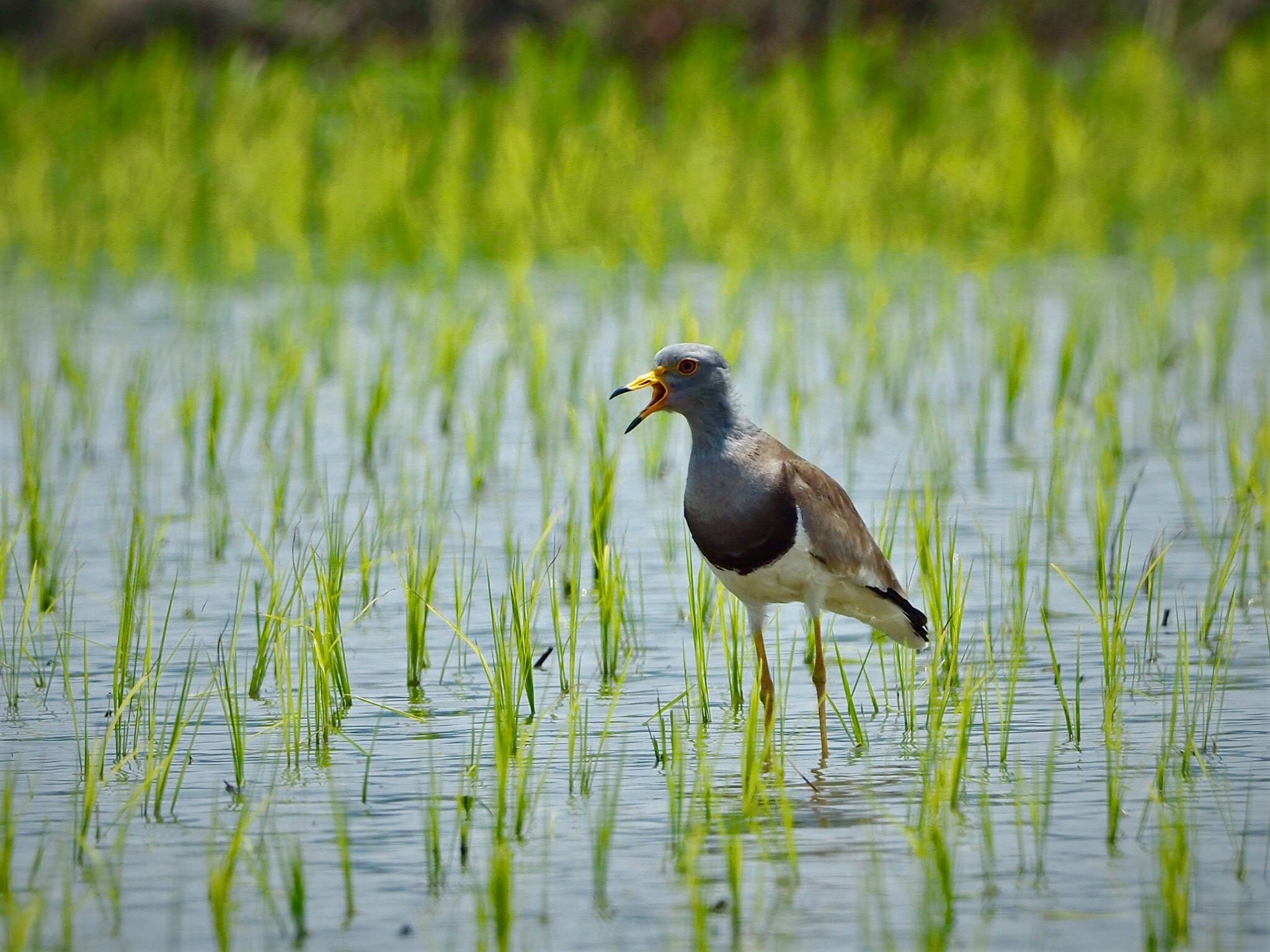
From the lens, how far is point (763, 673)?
4602 millimetres

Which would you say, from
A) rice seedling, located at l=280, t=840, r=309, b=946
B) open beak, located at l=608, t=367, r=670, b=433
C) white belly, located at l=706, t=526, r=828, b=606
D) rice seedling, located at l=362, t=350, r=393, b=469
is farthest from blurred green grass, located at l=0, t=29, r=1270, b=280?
rice seedling, located at l=280, t=840, r=309, b=946

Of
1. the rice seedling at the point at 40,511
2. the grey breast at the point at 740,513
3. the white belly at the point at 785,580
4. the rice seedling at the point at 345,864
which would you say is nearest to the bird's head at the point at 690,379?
the grey breast at the point at 740,513

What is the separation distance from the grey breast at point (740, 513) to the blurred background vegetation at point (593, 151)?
16.7 feet

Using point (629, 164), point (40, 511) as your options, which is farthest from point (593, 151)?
point (40, 511)

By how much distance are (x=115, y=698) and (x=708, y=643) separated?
5.50 ft

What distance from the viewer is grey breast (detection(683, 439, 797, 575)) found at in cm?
447

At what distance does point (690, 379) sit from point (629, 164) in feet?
28.0

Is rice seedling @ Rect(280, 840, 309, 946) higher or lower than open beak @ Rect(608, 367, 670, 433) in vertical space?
lower

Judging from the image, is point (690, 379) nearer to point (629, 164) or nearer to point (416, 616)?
point (416, 616)

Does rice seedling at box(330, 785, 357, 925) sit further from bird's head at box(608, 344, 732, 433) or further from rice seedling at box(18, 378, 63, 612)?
rice seedling at box(18, 378, 63, 612)

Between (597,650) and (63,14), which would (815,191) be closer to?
(597,650)

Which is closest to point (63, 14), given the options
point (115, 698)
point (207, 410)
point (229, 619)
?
point (207, 410)

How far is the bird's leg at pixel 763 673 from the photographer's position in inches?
179

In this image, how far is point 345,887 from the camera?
11.8ft
